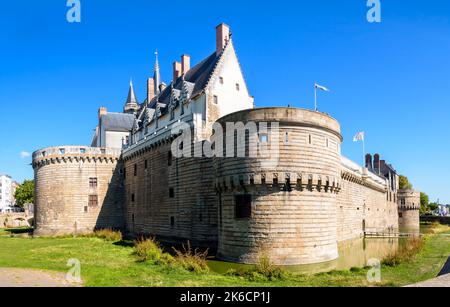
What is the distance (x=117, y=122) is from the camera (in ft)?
164

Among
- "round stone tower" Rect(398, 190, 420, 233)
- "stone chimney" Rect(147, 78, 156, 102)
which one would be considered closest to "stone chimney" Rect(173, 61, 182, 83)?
"stone chimney" Rect(147, 78, 156, 102)

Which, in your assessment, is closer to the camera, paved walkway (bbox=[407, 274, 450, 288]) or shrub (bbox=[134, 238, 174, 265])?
paved walkway (bbox=[407, 274, 450, 288])

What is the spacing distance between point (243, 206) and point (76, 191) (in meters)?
27.3

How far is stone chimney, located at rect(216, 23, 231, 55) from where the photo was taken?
3559cm

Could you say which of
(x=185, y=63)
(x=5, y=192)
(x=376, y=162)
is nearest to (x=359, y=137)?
(x=185, y=63)

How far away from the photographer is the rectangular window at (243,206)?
71.3 feet

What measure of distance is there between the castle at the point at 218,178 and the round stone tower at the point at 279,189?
0.19 ft

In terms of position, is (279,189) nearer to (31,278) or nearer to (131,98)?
(31,278)

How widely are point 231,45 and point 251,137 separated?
621 inches

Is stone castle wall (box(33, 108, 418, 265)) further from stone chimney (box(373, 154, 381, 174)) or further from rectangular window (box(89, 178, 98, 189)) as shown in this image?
stone chimney (box(373, 154, 381, 174))

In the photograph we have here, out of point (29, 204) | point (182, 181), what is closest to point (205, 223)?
point (182, 181)

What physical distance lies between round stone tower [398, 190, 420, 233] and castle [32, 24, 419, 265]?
11065 millimetres

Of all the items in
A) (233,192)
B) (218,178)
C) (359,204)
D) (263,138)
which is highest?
(263,138)
